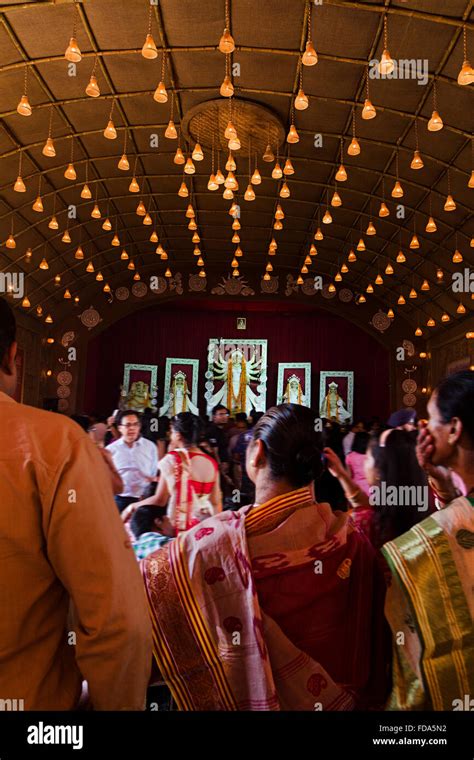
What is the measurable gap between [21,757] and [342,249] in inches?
581

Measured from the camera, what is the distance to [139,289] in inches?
708

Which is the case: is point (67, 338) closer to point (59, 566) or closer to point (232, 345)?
point (232, 345)

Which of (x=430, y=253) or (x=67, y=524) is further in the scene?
(x=430, y=253)

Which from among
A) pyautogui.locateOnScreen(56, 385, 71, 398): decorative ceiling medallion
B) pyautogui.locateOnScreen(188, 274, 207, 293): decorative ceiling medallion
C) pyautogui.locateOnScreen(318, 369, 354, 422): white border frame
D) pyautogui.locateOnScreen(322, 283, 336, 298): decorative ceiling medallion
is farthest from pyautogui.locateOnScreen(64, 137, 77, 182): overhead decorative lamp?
pyautogui.locateOnScreen(318, 369, 354, 422): white border frame

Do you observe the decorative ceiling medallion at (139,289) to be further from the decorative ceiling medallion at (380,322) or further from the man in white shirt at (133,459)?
the man in white shirt at (133,459)

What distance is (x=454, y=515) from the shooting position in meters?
1.52

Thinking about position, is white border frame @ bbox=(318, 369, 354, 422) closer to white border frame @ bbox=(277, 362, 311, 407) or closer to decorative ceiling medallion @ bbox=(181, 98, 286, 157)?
white border frame @ bbox=(277, 362, 311, 407)

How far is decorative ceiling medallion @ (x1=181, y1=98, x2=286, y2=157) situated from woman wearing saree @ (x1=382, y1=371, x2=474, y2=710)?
8.90 meters

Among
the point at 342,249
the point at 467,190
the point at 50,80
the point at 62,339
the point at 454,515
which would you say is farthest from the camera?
the point at 62,339

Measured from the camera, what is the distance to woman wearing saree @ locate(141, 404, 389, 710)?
1569 millimetres

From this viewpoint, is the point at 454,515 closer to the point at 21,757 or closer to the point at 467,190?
the point at 21,757

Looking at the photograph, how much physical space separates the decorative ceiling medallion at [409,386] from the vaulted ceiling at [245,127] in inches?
99.1

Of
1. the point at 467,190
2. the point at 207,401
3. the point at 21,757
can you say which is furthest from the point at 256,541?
Result: the point at 207,401

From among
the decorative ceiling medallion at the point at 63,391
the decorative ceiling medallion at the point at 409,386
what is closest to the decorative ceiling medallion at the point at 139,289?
the decorative ceiling medallion at the point at 63,391
